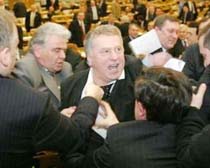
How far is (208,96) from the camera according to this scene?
2.48m

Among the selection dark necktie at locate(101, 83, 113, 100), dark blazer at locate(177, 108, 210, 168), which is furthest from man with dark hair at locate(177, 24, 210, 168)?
dark necktie at locate(101, 83, 113, 100)

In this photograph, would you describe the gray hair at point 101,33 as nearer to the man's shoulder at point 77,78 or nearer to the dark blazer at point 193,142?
the man's shoulder at point 77,78

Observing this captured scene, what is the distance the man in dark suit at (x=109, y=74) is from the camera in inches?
114

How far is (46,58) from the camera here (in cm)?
326

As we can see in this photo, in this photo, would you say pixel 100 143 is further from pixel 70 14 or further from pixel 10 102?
pixel 70 14

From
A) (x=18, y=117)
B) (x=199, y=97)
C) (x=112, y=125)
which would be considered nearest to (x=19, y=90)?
(x=18, y=117)

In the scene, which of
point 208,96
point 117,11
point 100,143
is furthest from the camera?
point 117,11

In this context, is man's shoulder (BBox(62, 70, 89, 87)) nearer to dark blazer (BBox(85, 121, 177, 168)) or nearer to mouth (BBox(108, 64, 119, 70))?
mouth (BBox(108, 64, 119, 70))

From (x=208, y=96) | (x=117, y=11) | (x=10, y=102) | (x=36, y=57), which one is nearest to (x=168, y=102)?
(x=208, y=96)

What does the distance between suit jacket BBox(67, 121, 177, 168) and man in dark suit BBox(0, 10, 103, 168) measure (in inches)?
10.1

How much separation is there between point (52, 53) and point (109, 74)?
0.55 metres

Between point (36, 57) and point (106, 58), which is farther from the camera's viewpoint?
point (36, 57)

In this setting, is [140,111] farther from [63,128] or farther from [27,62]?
[27,62]

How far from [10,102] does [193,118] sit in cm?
83
